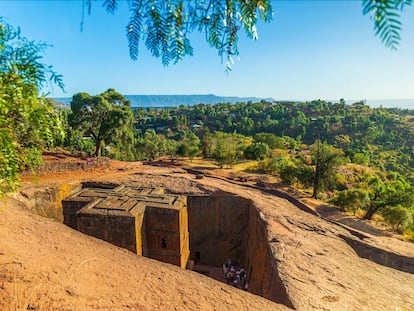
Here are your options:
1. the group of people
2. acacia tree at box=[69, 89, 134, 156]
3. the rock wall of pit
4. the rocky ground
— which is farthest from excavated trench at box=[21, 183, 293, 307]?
acacia tree at box=[69, 89, 134, 156]

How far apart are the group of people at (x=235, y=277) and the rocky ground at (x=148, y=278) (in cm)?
397

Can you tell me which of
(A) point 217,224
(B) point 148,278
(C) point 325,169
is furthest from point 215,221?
(C) point 325,169

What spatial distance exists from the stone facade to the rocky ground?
6.40ft

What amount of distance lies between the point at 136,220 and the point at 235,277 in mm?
7062

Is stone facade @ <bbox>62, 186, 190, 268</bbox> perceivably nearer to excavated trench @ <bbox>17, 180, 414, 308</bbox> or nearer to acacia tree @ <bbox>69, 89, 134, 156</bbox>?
excavated trench @ <bbox>17, 180, 414, 308</bbox>

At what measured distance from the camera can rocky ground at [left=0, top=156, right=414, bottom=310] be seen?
470cm

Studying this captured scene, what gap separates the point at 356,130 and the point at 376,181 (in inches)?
1730

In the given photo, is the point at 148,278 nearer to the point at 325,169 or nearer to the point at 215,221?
the point at 215,221

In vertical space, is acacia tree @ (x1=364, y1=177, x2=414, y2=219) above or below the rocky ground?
below

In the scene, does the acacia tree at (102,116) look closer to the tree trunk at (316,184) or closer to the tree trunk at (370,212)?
the tree trunk at (316,184)

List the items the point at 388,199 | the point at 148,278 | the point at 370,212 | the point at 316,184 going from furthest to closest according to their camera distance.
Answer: the point at 316,184, the point at 370,212, the point at 388,199, the point at 148,278

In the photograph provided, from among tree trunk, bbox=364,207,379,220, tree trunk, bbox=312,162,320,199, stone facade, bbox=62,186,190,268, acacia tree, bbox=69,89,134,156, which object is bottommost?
tree trunk, bbox=364,207,379,220

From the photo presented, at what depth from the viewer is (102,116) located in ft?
69.3

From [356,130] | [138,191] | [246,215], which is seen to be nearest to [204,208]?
[246,215]
